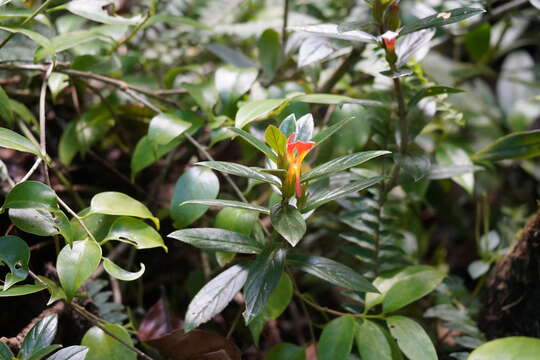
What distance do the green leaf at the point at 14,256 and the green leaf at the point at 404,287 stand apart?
56cm

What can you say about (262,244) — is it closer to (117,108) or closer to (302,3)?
(117,108)

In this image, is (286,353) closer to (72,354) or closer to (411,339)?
(411,339)

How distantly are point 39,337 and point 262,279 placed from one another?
1.08 ft

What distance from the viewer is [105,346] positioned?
0.78 meters

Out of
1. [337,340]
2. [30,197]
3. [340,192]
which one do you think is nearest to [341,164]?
[340,192]

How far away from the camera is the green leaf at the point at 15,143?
2.28ft

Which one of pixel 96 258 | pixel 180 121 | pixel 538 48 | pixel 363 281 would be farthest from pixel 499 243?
pixel 538 48

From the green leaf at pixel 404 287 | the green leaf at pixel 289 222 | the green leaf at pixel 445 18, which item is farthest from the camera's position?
the green leaf at pixel 404 287

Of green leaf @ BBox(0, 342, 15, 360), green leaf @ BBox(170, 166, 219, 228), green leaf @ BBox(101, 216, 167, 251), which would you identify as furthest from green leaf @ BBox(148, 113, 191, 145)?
green leaf @ BBox(0, 342, 15, 360)

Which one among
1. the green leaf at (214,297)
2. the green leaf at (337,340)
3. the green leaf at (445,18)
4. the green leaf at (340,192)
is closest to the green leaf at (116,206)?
the green leaf at (214,297)

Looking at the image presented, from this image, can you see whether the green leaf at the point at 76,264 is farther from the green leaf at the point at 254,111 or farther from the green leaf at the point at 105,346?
the green leaf at the point at 254,111

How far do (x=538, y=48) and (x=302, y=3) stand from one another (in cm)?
122

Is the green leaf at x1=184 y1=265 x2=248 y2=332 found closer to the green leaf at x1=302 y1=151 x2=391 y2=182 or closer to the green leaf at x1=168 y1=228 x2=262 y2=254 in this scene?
the green leaf at x1=168 y1=228 x2=262 y2=254

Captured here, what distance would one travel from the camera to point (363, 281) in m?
0.76
